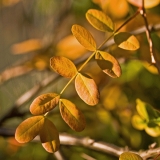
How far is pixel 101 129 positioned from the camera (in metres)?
0.81

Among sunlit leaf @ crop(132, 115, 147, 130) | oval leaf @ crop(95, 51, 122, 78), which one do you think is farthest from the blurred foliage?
oval leaf @ crop(95, 51, 122, 78)

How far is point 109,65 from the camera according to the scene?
16.8 inches

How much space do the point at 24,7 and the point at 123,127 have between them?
1.08 metres

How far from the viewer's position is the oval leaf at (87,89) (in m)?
0.40

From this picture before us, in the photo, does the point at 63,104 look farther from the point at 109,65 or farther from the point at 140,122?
the point at 140,122

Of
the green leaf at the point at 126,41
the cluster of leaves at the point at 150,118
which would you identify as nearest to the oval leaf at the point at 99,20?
the green leaf at the point at 126,41

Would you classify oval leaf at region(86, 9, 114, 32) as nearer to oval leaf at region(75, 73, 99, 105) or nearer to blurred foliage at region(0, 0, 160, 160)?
oval leaf at region(75, 73, 99, 105)

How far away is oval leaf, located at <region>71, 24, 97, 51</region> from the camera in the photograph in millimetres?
436

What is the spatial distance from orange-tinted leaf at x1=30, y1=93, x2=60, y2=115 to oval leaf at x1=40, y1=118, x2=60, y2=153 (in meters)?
0.02

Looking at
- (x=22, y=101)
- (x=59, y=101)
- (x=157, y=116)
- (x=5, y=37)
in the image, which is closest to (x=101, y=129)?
(x=22, y=101)

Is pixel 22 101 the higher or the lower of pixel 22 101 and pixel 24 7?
the higher

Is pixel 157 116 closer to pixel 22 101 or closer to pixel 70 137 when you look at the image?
pixel 70 137

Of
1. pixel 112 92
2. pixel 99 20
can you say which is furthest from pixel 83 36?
pixel 112 92

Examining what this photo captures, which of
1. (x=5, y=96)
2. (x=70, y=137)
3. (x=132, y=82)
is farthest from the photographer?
(x=5, y=96)
